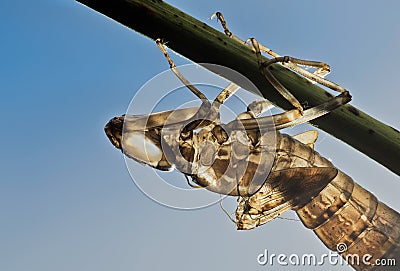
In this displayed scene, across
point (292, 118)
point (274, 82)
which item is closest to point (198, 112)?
point (292, 118)

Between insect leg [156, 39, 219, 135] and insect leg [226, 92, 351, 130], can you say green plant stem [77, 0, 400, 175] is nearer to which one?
insect leg [226, 92, 351, 130]

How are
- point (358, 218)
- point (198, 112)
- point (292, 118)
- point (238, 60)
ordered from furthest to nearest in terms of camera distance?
point (358, 218) < point (198, 112) < point (292, 118) < point (238, 60)

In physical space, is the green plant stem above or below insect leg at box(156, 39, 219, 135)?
below

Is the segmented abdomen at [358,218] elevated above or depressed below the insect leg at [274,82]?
below

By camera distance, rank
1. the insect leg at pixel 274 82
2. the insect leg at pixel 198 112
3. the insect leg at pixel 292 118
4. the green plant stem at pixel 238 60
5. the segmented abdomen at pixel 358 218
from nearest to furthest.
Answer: the green plant stem at pixel 238 60 → the insect leg at pixel 274 82 → the insect leg at pixel 292 118 → the insect leg at pixel 198 112 → the segmented abdomen at pixel 358 218

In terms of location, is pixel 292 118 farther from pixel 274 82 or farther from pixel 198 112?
pixel 198 112

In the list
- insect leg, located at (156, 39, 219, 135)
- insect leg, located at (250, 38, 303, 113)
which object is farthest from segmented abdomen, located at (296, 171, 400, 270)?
insect leg, located at (250, 38, 303, 113)

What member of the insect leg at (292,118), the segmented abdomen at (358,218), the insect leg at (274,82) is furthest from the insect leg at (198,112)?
the segmented abdomen at (358,218)

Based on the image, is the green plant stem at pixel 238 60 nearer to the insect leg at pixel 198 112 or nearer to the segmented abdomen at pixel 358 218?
the insect leg at pixel 198 112
